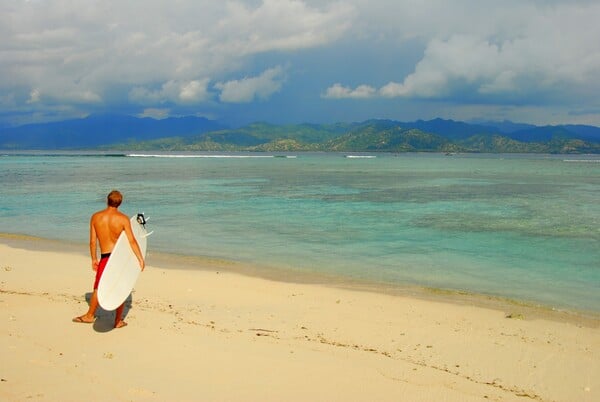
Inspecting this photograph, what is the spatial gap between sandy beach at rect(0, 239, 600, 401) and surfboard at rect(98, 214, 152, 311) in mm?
507

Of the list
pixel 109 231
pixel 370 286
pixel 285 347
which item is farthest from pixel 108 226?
pixel 370 286

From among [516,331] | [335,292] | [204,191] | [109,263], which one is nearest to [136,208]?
[204,191]

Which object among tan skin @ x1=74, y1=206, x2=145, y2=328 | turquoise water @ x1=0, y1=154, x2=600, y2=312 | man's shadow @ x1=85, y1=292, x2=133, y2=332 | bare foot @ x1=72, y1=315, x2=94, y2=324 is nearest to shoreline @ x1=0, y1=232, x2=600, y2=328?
turquoise water @ x1=0, y1=154, x2=600, y2=312

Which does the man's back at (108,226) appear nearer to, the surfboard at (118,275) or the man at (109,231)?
the man at (109,231)

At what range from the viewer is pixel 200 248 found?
18.5 metres

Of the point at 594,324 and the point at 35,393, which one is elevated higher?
the point at 35,393

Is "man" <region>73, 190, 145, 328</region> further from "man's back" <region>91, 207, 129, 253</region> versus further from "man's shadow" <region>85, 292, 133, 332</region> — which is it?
"man's shadow" <region>85, 292, 133, 332</region>

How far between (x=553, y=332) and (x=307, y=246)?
33.3 ft

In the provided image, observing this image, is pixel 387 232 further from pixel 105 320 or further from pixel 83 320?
pixel 83 320

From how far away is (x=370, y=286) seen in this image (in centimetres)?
1312

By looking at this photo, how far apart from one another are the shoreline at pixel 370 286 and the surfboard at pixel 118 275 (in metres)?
5.19

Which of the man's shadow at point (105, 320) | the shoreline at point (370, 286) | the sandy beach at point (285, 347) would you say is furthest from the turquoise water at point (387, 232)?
the man's shadow at point (105, 320)

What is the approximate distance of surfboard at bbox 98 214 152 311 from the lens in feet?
27.3

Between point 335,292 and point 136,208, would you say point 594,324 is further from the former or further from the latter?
point 136,208
